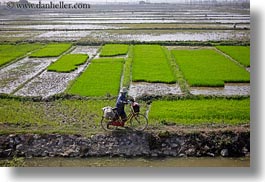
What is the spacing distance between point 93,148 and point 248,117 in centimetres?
291

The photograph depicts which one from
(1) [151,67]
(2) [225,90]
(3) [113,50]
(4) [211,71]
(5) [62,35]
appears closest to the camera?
(2) [225,90]

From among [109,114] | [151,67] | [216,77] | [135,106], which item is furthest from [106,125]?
[151,67]

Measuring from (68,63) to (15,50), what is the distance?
267 centimetres

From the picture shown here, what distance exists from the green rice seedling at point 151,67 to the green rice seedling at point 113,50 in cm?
47

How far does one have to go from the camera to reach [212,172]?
604 centimetres

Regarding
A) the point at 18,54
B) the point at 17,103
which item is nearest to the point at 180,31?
the point at 18,54

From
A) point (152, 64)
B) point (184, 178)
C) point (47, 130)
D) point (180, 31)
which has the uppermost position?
point (180, 31)

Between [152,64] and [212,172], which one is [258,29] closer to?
[212,172]

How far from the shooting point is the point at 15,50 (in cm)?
1305

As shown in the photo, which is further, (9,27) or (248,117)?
(9,27)

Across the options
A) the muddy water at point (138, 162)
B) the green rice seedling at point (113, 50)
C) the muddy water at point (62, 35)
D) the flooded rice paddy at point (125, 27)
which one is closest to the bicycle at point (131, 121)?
the muddy water at point (138, 162)

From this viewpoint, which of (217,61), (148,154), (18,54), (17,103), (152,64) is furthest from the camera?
(18,54)

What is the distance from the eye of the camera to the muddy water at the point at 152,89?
8.66 meters

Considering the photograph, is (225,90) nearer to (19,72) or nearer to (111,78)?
(111,78)
